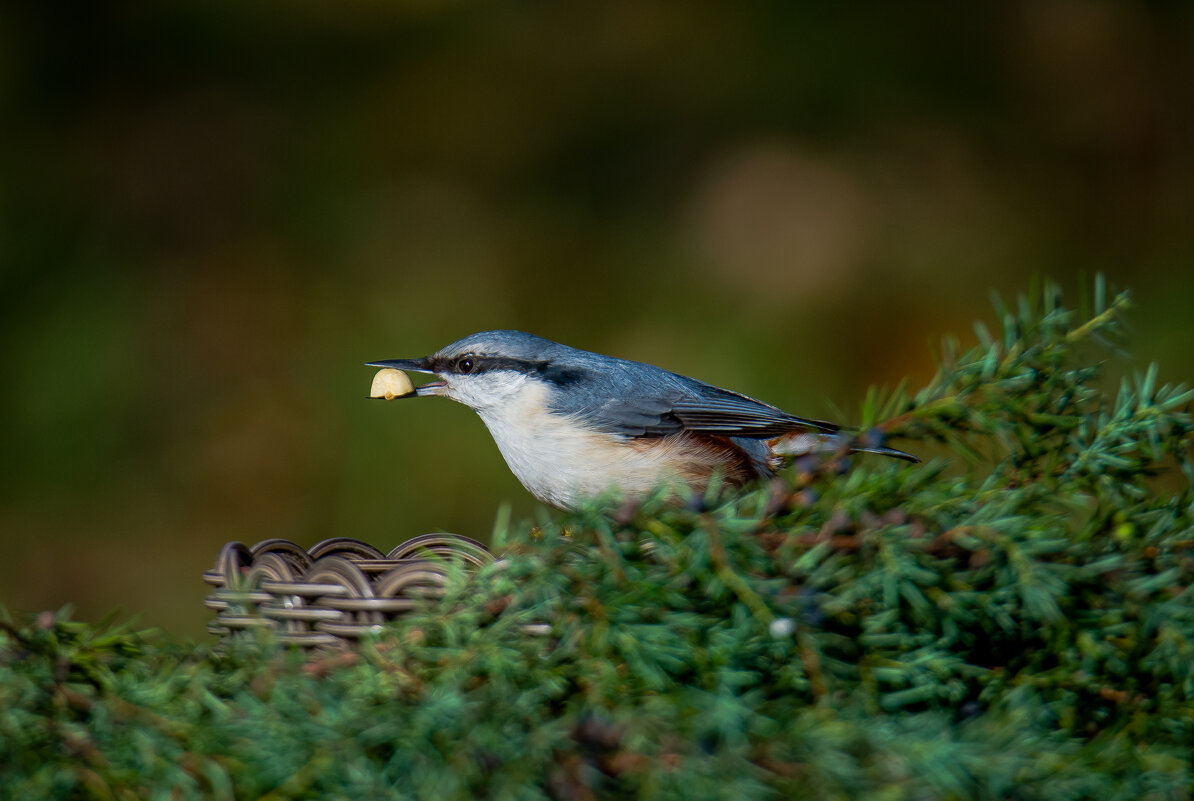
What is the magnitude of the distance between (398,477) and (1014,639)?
5.45 ft

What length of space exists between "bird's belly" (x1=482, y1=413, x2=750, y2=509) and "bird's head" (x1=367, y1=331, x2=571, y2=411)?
0.34 feet

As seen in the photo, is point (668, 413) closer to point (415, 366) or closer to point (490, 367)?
point (490, 367)

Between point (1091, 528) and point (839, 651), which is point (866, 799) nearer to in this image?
point (839, 651)

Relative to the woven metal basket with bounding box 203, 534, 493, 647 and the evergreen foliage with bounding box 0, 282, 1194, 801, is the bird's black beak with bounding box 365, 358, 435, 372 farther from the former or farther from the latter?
the evergreen foliage with bounding box 0, 282, 1194, 801

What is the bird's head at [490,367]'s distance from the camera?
4.09 ft

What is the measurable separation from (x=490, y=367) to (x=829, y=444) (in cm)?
72

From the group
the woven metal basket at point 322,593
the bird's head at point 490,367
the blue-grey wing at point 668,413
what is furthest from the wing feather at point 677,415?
the woven metal basket at point 322,593

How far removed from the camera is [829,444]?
603mm

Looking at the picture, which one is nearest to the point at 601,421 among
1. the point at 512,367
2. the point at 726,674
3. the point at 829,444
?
the point at 512,367

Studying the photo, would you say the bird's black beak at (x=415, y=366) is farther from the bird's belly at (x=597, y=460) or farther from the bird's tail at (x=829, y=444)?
the bird's tail at (x=829, y=444)

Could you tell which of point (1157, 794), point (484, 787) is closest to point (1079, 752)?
point (1157, 794)

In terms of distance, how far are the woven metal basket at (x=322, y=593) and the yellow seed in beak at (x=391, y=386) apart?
1.71 feet

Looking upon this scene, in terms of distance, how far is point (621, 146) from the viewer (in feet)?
7.32

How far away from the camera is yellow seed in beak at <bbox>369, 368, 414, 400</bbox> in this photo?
4.03ft
